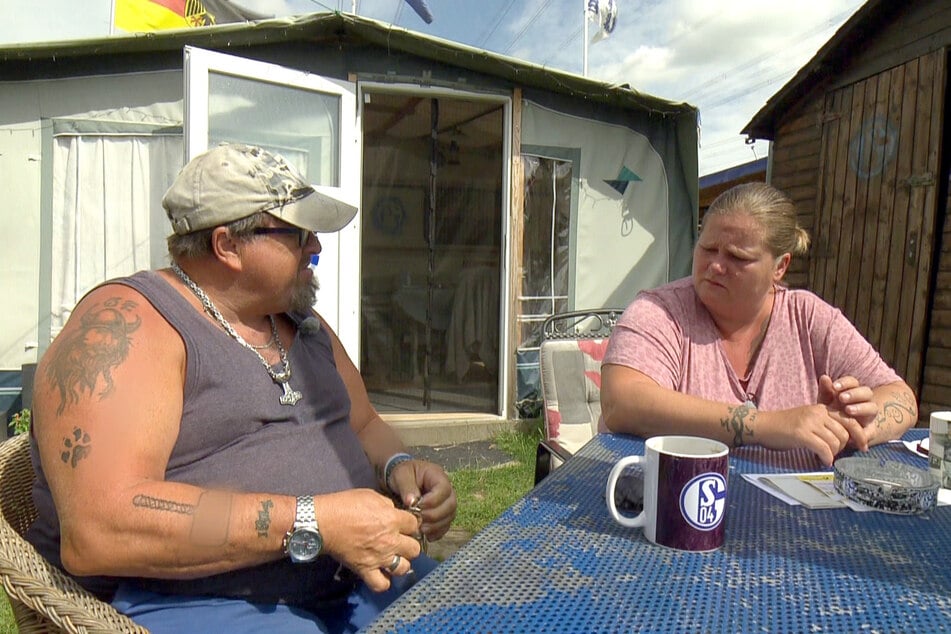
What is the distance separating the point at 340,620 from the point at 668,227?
5051 mm

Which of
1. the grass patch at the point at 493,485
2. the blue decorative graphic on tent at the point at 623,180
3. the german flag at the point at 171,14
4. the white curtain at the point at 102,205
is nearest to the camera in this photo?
the grass patch at the point at 493,485

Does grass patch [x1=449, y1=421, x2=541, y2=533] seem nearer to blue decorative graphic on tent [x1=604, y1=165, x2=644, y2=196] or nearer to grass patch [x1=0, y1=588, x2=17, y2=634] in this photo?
grass patch [x1=0, y1=588, x2=17, y2=634]

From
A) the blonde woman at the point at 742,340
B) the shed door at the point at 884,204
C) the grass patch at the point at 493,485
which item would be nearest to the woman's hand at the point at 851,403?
the blonde woman at the point at 742,340

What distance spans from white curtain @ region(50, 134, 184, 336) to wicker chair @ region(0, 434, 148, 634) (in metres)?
3.33

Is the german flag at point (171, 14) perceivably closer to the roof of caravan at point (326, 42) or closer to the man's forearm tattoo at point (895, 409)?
the roof of caravan at point (326, 42)

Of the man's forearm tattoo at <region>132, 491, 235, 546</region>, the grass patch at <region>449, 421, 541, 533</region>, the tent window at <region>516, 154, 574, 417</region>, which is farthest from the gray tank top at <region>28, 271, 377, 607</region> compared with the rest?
the tent window at <region>516, 154, 574, 417</region>

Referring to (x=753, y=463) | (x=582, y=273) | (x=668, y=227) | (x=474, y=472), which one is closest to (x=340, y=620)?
(x=753, y=463)

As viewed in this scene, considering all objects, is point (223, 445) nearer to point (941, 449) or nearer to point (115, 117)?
point (941, 449)

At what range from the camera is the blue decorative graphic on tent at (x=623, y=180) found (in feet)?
17.9

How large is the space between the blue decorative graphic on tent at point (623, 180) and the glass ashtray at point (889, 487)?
447cm

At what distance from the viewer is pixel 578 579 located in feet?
2.87

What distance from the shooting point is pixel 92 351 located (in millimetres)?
1091

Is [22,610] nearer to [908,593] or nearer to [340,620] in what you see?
[340,620]

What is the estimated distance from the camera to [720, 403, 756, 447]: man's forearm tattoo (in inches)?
58.0
